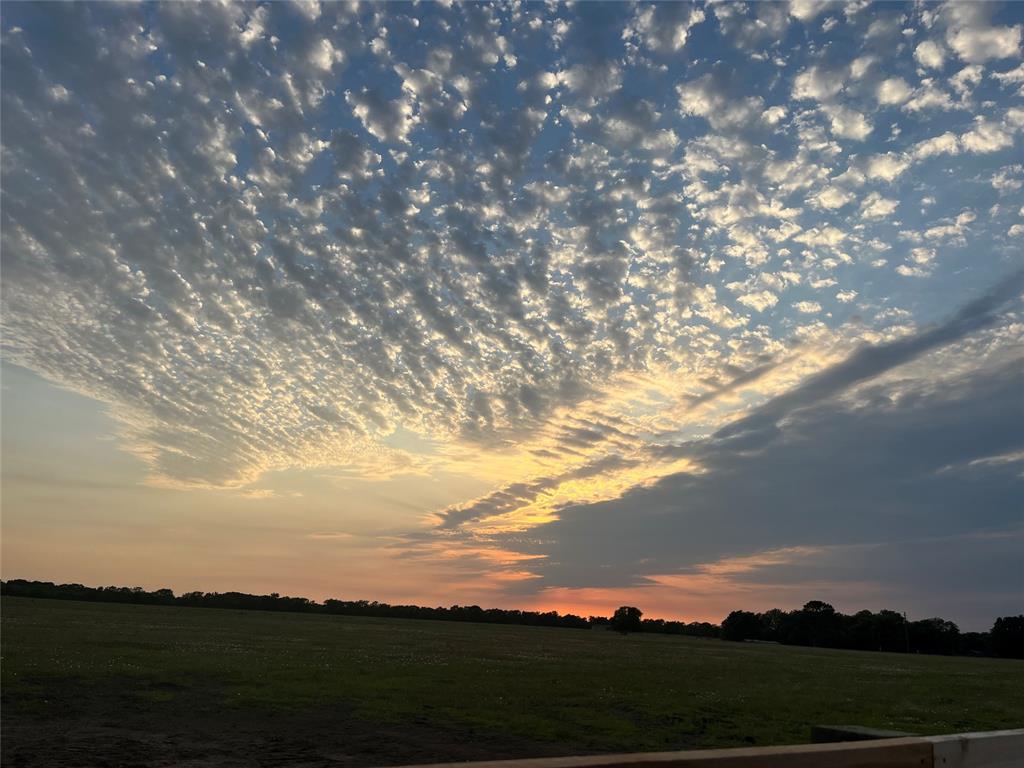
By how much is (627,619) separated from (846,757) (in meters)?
167

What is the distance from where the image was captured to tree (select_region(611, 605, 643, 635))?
16125 cm

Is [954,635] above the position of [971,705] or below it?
above

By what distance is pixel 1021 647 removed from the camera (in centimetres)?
14700

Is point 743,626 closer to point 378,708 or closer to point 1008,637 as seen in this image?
point 1008,637

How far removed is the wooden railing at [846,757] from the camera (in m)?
2.68

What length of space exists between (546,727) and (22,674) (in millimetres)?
16649

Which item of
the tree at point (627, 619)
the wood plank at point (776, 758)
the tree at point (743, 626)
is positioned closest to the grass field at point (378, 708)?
the wood plank at point (776, 758)

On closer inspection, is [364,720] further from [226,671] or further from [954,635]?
[954,635]

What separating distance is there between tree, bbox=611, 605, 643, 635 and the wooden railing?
163455 millimetres

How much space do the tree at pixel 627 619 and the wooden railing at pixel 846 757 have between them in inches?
6435

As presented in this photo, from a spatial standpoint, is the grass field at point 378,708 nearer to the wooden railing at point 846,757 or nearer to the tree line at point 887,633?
the wooden railing at point 846,757

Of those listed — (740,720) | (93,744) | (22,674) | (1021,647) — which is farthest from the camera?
(1021,647)

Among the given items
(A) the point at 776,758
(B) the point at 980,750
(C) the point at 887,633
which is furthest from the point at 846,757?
(C) the point at 887,633

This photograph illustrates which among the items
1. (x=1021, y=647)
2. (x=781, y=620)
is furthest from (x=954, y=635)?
(x=781, y=620)
